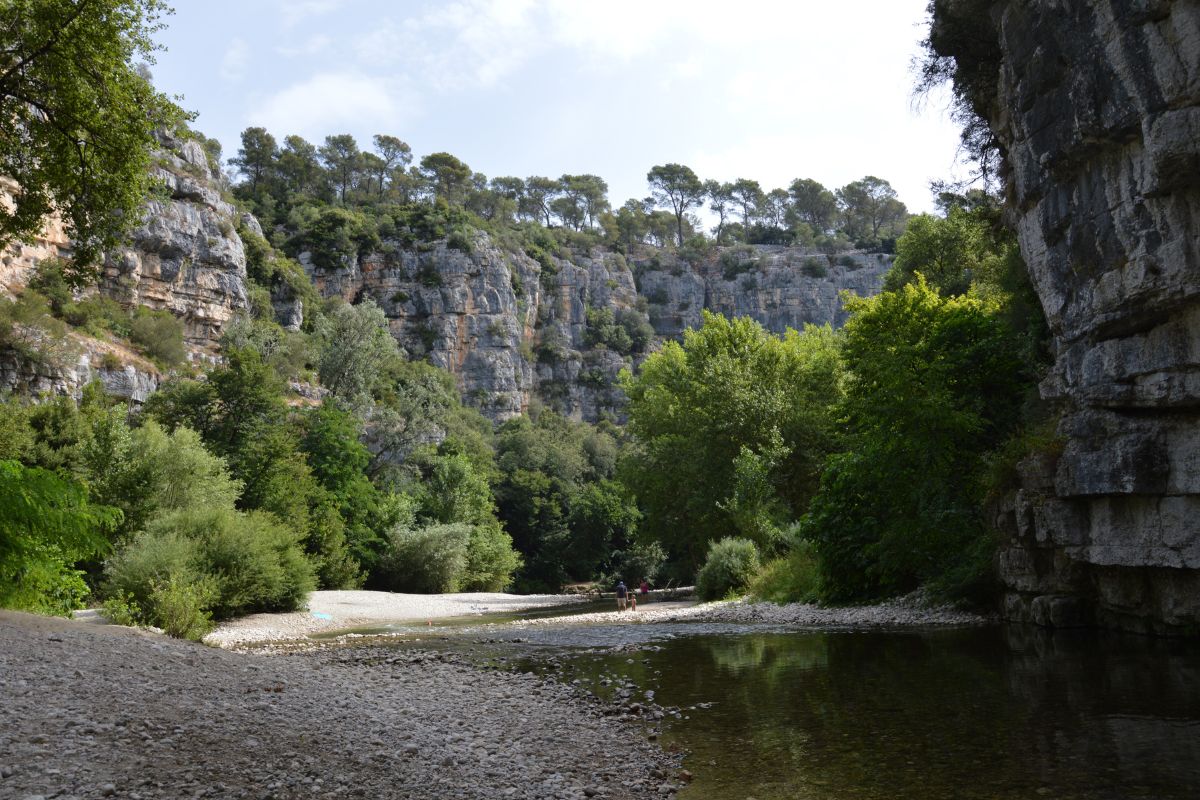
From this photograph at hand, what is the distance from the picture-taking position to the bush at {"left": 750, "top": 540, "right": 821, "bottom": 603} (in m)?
22.2

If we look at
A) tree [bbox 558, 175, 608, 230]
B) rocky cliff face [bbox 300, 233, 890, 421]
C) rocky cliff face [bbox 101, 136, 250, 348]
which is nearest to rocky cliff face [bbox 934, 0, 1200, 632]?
rocky cliff face [bbox 101, 136, 250, 348]

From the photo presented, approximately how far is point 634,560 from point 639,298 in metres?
65.1

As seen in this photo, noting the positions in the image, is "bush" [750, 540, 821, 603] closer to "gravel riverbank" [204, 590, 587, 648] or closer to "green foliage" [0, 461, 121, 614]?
"gravel riverbank" [204, 590, 587, 648]

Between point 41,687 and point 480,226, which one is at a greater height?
point 480,226

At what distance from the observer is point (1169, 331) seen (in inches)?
493

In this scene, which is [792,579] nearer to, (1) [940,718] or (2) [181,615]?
(1) [940,718]

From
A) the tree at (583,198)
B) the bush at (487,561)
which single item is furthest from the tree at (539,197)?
the bush at (487,561)

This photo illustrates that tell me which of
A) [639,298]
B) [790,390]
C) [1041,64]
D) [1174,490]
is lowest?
[1174,490]

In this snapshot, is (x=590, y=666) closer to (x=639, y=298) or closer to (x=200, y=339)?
(x=200, y=339)

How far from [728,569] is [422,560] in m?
18.0

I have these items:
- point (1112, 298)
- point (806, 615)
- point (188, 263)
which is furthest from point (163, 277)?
point (1112, 298)

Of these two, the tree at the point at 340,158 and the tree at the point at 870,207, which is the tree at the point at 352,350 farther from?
the tree at the point at 870,207

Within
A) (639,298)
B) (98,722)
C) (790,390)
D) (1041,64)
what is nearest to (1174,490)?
(1041,64)

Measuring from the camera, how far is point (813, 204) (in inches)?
5177
